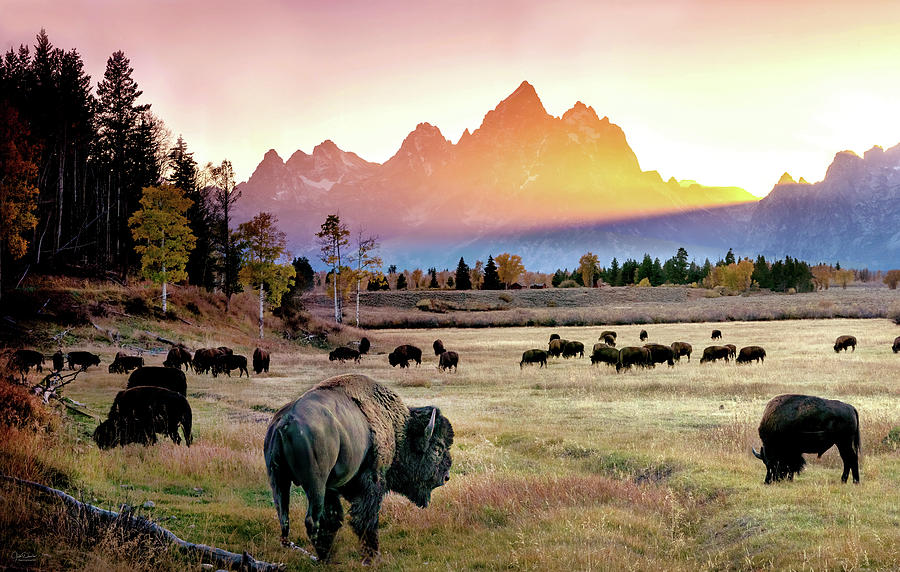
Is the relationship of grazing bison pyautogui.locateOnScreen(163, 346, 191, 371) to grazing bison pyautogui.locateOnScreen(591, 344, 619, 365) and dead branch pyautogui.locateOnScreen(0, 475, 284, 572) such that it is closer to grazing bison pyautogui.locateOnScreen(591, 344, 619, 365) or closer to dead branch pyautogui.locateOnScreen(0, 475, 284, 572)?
grazing bison pyautogui.locateOnScreen(591, 344, 619, 365)

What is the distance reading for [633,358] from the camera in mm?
32625

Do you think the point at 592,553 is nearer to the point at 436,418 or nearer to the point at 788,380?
the point at 436,418

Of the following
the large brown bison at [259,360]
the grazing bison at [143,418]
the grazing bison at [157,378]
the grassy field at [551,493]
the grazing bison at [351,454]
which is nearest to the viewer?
the grazing bison at [351,454]

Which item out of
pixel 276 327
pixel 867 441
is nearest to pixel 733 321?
pixel 276 327

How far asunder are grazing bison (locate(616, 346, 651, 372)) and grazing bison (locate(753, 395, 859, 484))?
2088cm

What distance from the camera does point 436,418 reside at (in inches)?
314

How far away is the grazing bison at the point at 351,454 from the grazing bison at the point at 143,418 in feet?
24.0

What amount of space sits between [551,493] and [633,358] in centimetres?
2341

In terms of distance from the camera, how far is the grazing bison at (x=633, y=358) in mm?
32438

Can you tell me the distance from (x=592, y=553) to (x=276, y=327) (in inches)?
2078

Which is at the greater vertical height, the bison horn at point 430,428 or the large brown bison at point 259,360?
the bison horn at point 430,428

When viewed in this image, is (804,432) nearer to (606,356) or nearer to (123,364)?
(606,356)

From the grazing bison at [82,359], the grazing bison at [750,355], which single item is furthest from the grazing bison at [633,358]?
the grazing bison at [82,359]

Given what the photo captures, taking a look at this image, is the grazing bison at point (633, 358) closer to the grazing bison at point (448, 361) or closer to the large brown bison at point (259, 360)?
the grazing bison at point (448, 361)
